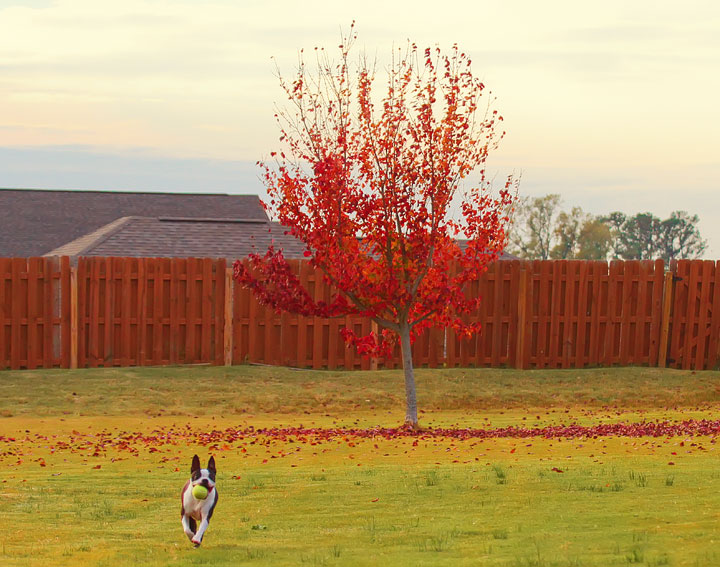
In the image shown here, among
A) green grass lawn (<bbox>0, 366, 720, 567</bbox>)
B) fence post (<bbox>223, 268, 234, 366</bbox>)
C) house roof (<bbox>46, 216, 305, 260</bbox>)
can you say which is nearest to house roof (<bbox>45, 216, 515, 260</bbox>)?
house roof (<bbox>46, 216, 305, 260</bbox>)

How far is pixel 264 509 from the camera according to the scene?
34.3ft

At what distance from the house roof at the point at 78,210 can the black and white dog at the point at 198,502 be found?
2997 cm

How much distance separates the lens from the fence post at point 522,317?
25188 millimetres

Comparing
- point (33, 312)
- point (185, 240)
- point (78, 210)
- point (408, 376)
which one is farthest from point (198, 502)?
point (78, 210)

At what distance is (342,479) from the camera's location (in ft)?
39.2

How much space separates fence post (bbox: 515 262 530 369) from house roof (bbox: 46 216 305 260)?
6.69 m

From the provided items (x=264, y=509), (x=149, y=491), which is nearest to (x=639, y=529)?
(x=264, y=509)

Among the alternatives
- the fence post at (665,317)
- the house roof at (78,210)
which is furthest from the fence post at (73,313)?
the fence post at (665,317)

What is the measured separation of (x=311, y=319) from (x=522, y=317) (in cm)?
535

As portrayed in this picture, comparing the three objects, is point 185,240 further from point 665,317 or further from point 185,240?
point 665,317

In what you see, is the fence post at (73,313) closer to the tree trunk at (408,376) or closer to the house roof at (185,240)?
the house roof at (185,240)

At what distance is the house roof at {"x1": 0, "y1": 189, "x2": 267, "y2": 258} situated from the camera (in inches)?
1492

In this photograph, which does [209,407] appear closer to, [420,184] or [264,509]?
[420,184]

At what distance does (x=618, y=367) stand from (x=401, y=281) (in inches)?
438
